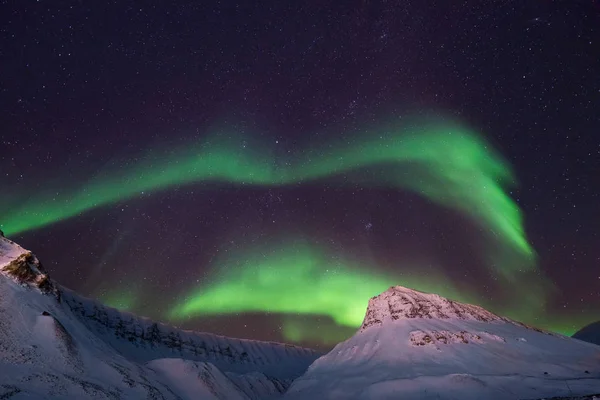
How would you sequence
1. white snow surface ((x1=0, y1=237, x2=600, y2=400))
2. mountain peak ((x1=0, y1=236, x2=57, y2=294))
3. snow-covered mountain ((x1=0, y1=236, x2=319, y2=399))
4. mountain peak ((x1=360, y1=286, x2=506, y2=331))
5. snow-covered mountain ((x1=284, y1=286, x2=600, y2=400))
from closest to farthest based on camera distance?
snow-covered mountain ((x1=0, y1=236, x2=319, y2=399)), white snow surface ((x1=0, y1=237, x2=600, y2=400)), mountain peak ((x1=0, y1=236, x2=57, y2=294)), snow-covered mountain ((x1=284, y1=286, x2=600, y2=400)), mountain peak ((x1=360, y1=286, x2=506, y2=331))

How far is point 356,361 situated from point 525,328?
196 ft

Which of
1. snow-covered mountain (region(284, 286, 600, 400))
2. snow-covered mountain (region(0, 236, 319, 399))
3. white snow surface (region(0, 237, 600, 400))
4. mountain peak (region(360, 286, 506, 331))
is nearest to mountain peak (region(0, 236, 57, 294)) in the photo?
snow-covered mountain (region(0, 236, 319, 399))

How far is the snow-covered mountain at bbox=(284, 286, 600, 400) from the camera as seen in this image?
68500mm

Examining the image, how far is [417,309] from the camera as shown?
13338 centimetres

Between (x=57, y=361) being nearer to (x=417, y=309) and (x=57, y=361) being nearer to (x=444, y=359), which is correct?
(x=444, y=359)

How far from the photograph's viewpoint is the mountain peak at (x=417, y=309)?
130250 mm

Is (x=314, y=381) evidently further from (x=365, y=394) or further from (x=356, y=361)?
(x=365, y=394)

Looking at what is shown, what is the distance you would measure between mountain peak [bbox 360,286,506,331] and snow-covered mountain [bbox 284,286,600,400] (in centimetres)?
35

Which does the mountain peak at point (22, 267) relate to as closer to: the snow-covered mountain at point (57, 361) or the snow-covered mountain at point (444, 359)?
the snow-covered mountain at point (57, 361)

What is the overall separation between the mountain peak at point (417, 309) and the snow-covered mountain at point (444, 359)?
0.35 metres

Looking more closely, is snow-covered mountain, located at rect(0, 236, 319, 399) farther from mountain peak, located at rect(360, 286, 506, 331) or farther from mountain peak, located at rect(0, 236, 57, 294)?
mountain peak, located at rect(360, 286, 506, 331)

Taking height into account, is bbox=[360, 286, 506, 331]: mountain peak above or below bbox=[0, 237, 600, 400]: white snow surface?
above

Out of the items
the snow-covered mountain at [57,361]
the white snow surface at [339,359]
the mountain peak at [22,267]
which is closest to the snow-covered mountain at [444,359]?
the white snow surface at [339,359]

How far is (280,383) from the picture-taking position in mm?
117938
